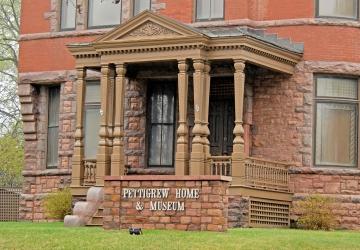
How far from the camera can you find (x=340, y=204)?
82.2 feet

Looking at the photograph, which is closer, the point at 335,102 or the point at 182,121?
the point at 182,121

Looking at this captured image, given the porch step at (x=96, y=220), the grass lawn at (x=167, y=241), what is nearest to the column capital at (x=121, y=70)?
the porch step at (x=96, y=220)

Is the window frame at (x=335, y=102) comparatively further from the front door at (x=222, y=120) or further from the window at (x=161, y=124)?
the window at (x=161, y=124)

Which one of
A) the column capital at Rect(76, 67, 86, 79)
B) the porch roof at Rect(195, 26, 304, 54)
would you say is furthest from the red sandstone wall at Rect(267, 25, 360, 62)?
the column capital at Rect(76, 67, 86, 79)

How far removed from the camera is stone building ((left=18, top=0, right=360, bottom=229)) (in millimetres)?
24156

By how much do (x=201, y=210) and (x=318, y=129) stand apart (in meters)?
7.67

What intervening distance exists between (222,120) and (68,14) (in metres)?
6.03

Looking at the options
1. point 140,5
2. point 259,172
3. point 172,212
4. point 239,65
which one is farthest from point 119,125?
point 172,212

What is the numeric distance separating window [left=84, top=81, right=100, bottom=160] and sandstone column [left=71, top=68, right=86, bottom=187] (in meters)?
1.61

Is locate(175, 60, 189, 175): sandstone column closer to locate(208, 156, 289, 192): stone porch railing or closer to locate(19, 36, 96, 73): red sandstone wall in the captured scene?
locate(208, 156, 289, 192): stone porch railing

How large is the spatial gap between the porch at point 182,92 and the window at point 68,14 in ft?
7.64

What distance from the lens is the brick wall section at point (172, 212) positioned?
18.8 metres

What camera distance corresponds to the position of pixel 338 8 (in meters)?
26.0

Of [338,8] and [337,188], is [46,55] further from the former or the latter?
[337,188]
